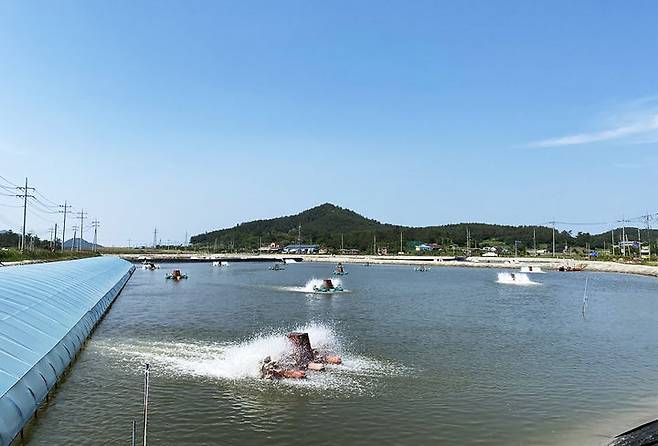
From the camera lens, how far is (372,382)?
1956 cm

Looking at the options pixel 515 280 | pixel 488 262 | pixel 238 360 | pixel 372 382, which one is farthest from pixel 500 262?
pixel 372 382

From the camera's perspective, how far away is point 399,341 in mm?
28422

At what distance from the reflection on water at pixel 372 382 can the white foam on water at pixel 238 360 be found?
9cm

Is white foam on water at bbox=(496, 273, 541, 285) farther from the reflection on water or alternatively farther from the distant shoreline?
the reflection on water

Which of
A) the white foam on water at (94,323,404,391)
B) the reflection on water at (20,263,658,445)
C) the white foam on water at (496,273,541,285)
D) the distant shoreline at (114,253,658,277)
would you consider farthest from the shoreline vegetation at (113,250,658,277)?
the white foam on water at (94,323,404,391)

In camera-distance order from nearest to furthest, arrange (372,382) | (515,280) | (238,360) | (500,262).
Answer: (372,382) < (238,360) < (515,280) < (500,262)

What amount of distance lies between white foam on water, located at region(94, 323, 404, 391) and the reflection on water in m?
0.09

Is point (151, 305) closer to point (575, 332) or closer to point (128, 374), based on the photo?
point (128, 374)

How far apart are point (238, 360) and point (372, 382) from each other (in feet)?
20.2

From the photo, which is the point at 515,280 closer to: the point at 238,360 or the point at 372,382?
the point at 238,360

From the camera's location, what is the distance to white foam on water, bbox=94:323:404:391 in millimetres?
20000

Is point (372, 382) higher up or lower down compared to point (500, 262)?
lower down

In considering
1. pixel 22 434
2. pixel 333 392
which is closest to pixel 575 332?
pixel 333 392

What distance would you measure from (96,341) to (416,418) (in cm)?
1964
